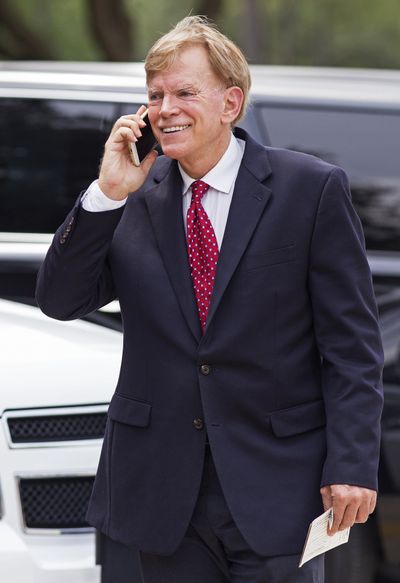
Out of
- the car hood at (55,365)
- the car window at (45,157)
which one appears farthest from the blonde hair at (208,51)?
the car window at (45,157)

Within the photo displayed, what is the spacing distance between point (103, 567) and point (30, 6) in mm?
13869

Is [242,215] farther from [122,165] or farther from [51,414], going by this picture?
[51,414]

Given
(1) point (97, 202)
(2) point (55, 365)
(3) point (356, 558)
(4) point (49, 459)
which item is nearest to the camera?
(1) point (97, 202)

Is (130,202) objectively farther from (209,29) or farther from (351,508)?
(351,508)

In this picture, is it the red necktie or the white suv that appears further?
the white suv

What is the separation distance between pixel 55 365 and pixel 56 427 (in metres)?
0.20

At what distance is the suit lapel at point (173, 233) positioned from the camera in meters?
2.62

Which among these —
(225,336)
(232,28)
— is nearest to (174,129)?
(225,336)

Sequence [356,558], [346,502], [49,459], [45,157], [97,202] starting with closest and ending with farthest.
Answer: [346,502], [97,202], [49,459], [356,558], [45,157]

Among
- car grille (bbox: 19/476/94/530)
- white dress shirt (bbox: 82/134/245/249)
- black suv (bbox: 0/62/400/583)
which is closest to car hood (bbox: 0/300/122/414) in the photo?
car grille (bbox: 19/476/94/530)

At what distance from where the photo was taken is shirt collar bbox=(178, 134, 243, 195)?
8.85 feet

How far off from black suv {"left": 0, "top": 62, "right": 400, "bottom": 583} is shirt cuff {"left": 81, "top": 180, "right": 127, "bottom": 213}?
169cm

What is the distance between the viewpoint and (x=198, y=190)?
2.70 meters

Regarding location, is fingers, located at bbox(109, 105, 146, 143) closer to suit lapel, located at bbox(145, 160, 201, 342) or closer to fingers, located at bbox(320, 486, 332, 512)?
suit lapel, located at bbox(145, 160, 201, 342)
